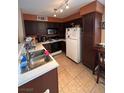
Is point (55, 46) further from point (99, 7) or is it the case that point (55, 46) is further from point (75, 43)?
point (99, 7)

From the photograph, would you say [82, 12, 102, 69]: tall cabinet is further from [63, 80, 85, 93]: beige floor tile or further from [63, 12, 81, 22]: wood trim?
→ [63, 80, 85, 93]: beige floor tile

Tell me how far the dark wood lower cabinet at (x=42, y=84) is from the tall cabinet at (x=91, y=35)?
2199mm

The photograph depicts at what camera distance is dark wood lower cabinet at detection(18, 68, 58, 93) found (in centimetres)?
104

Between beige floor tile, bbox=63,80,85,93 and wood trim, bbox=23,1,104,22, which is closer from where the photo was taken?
beige floor tile, bbox=63,80,85,93

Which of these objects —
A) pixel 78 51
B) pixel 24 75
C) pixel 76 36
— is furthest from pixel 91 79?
pixel 24 75

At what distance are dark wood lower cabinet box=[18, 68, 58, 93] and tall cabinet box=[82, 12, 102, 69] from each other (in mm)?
2199

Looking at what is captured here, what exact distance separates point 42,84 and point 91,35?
8.41 feet

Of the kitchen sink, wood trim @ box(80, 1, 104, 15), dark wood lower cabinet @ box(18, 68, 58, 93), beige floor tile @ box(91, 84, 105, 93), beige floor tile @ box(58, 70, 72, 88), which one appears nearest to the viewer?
dark wood lower cabinet @ box(18, 68, 58, 93)

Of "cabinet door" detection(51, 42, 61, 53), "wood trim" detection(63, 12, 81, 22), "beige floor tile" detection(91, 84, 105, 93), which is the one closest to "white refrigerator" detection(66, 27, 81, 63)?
"wood trim" detection(63, 12, 81, 22)

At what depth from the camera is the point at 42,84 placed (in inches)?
47.6

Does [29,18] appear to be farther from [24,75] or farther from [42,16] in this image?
[24,75]

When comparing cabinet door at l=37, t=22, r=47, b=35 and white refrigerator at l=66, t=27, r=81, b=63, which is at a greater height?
cabinet door at l=37, t=22, r=47, b=35

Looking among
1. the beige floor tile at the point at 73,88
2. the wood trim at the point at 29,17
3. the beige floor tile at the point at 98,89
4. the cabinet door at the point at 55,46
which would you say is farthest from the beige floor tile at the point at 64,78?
the wood trim at the point at 29,17

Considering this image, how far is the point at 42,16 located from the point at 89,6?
2.57 meters
